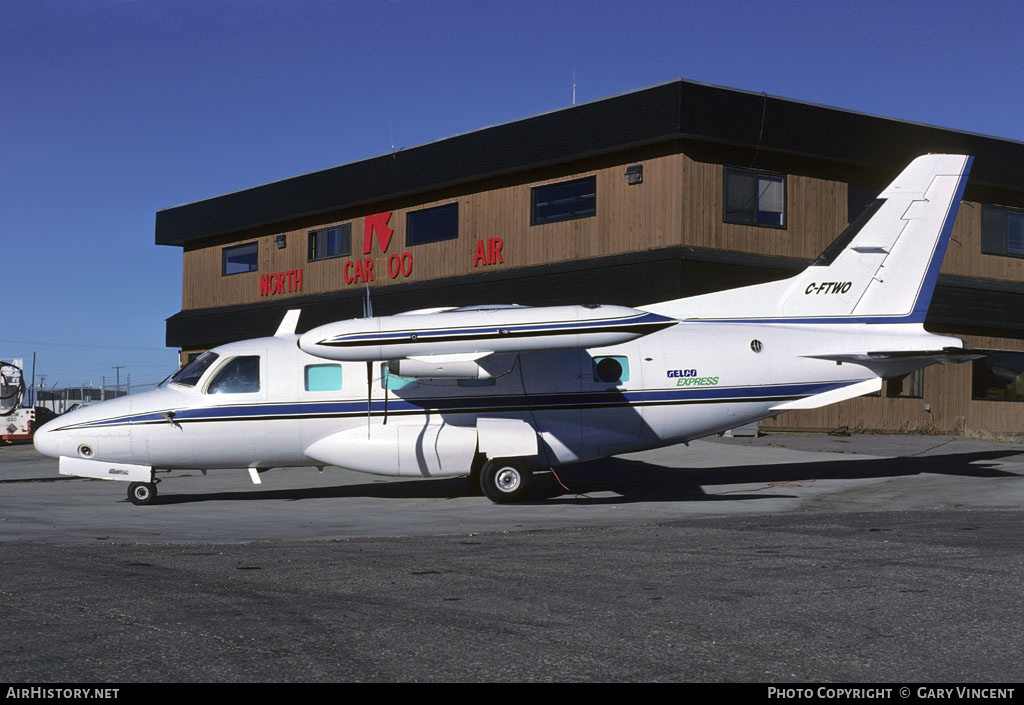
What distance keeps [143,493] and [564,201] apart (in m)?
16.1

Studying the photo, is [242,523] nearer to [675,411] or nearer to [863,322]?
[675,411]

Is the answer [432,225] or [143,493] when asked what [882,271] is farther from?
[432,225]

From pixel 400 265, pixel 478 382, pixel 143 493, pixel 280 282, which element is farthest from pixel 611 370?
pixel 280 282

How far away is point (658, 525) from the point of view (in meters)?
12.5

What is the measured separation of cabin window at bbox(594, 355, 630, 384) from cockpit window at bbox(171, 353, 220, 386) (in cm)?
660

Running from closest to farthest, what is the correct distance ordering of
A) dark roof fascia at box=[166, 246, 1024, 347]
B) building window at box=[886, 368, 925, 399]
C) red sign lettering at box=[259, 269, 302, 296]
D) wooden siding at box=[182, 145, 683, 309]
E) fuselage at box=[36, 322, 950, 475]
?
fuselage at box=[36, 322, 950, 475] → wooden siding at box=[182, 145, 683, 309] → dark roof fascia at box=[166, 246, 1024, 347] → building window at box=[886, 368, 925, 399] → red sign lettering at box=[259, 269, 302, 296]

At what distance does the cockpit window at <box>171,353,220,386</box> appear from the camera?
16984 millimetres

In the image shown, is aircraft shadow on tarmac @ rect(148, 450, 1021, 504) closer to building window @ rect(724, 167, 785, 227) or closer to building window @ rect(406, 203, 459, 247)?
building window @ rect(724, 167, 785, 227)

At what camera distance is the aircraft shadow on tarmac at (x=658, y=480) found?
56.4ft

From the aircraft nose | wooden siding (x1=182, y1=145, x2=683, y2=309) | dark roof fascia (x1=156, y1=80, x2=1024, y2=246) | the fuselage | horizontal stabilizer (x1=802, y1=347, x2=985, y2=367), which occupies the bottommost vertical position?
the aircraft nose

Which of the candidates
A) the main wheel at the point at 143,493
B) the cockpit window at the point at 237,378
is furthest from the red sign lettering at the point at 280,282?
the main wheel at the point at 143,493

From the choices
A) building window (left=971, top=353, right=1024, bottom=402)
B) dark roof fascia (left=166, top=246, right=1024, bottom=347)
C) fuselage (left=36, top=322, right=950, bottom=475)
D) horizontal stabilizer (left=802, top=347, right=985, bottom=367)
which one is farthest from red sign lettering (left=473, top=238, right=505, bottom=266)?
building window (left=971, top=353, right=1024, bottom=402)

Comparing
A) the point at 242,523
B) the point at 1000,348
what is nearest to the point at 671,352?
the point at 242,523

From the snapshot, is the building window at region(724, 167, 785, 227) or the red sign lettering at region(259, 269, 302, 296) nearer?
the building window at region(724, 167, 785, 227)
